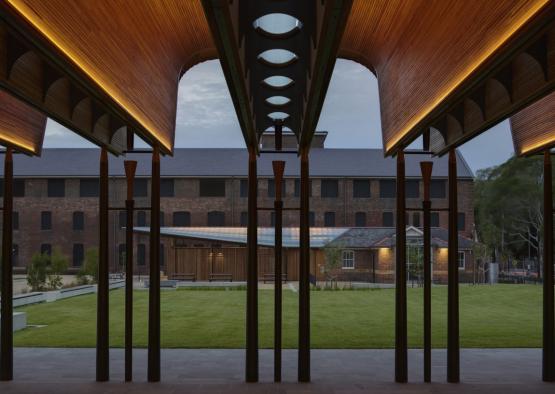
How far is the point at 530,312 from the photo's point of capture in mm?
19812

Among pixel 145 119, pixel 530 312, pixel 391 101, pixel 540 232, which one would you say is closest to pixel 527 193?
pixel 540 232

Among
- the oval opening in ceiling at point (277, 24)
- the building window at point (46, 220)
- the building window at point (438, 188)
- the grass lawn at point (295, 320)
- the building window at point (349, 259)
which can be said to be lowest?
the grass lawn at point (295, 320)

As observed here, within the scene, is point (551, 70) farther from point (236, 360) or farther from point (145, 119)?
point (236, 360)

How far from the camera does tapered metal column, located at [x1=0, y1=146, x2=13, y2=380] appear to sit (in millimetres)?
9070

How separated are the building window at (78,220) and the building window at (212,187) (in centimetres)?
965

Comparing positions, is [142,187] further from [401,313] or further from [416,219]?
[401,313]

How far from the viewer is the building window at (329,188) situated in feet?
143

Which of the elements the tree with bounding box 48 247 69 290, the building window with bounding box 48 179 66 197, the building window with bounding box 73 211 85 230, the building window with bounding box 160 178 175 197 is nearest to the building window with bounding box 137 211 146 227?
the building window with bounding box 160 178 175 197

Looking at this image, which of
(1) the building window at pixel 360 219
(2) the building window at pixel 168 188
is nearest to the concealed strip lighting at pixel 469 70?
(1) the building window at pixel 360 219

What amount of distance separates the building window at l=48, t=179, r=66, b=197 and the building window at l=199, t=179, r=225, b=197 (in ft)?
36.0

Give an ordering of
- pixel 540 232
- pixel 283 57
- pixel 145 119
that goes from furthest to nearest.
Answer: pixel 540 232
pixel 145 119
pixel 283 57

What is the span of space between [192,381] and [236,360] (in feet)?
8.14

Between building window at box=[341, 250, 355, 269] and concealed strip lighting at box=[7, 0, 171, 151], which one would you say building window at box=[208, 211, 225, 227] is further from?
concealed strip lighting at box=[7, 0, 171, 151]

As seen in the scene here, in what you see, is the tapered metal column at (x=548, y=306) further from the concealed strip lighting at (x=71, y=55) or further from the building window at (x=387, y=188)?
the building window at (x=387, y=188)
